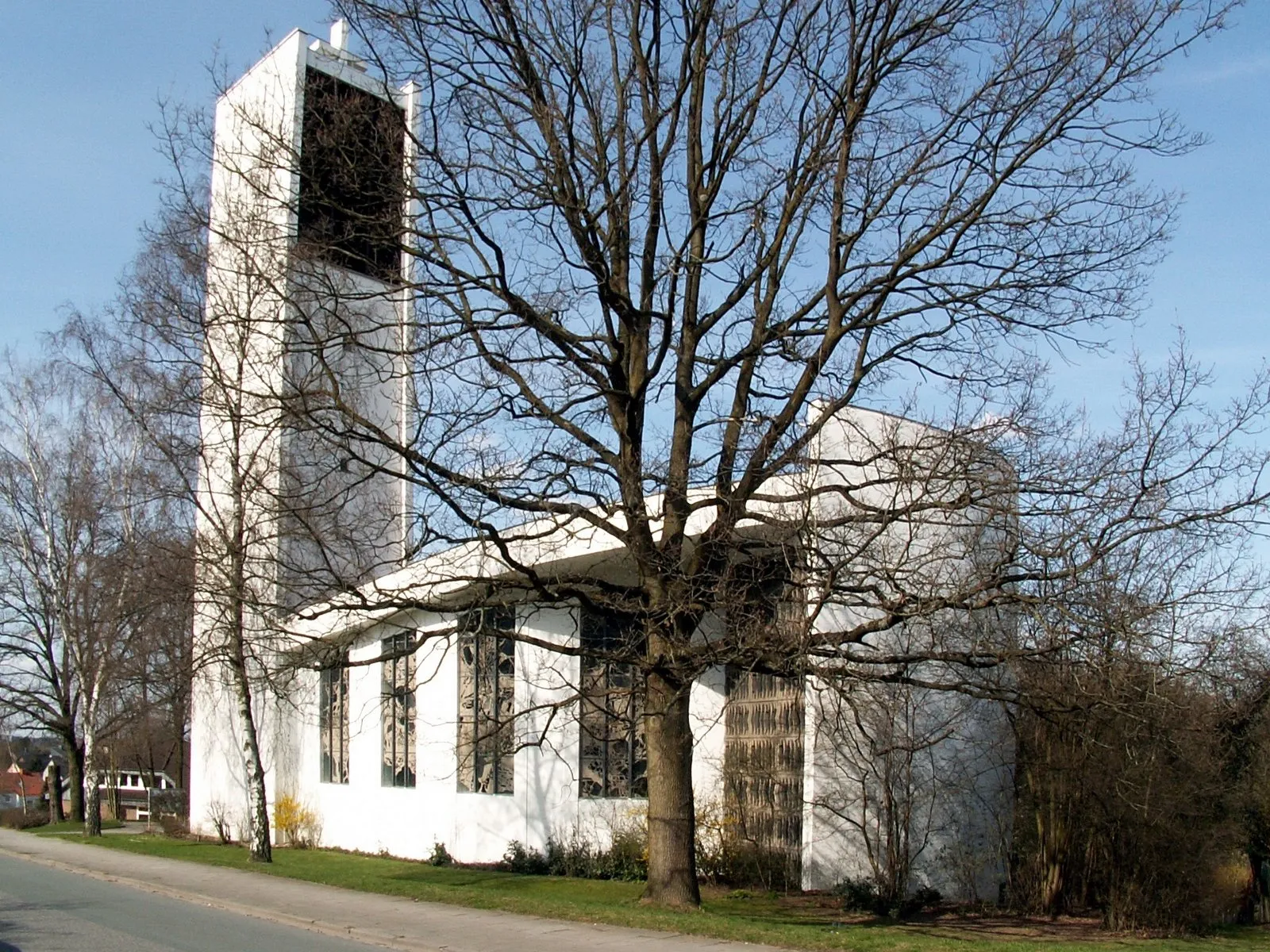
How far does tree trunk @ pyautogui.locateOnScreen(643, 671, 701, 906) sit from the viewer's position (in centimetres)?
1501

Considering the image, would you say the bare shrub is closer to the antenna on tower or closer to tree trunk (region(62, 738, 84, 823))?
tree trunk (region(62, 738, 84, 823))

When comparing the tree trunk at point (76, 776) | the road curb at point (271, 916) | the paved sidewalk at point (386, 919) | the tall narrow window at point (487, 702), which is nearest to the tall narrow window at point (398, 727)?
the tall narrow window at point (487, 702)

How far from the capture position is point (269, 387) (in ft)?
45.9

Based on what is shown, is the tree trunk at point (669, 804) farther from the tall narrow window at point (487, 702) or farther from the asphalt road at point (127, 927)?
the tall narrow window at point (487, 702)

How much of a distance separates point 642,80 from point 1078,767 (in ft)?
34.3

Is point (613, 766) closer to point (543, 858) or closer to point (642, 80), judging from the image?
point (543, 858)

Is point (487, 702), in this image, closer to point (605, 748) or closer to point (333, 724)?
point (605, 748)

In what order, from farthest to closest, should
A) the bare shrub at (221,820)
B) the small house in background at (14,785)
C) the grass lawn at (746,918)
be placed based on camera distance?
the small house in background at (14,785), the bare shrub at (221,820), the grass lawn at (746,918)

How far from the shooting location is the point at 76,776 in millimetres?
47812

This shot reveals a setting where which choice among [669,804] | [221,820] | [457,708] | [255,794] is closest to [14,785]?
[221,820]

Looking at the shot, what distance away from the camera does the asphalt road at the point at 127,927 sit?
12.9 metres

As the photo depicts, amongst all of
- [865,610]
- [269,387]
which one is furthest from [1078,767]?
[269,387]

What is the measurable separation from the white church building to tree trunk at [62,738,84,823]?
39.9 ft

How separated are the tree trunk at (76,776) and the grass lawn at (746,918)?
80.2ft
